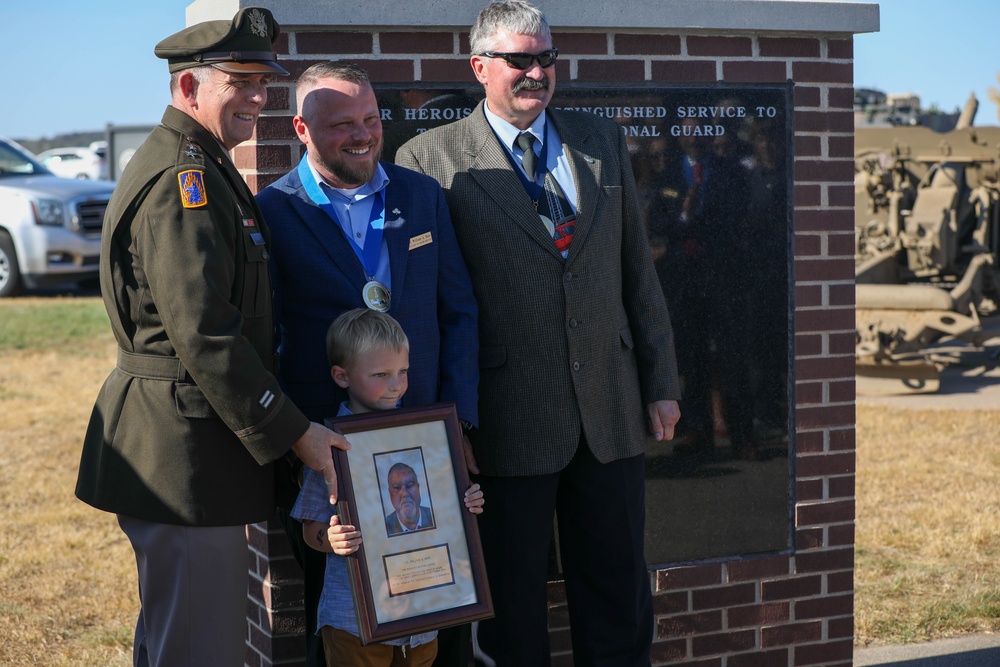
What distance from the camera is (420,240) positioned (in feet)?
9.32

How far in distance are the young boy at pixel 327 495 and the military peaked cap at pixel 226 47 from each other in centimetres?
62

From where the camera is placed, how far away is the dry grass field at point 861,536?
4.51m

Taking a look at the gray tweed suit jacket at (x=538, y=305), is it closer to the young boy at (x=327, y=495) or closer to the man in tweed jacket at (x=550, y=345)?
the man in tweed jacket at (x=550, y=345)

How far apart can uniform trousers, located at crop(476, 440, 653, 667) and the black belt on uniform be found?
98 cm

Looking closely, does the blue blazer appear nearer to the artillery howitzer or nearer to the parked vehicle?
the artillery howitzer

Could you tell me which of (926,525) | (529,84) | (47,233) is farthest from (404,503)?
(47,233)

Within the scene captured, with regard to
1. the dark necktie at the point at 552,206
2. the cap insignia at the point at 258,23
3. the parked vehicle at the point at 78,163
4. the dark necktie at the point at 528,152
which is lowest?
the dark necktie at the point at 552,206

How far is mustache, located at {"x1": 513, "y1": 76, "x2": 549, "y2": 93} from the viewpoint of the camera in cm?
293

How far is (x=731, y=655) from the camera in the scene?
3.83 m

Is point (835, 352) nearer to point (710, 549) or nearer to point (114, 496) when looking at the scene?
point (710, 549)

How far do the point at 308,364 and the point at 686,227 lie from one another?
1474mm

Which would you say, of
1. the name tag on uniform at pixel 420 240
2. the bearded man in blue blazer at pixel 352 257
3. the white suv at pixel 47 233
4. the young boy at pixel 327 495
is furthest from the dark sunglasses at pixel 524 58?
the white suv at pixel 47 233

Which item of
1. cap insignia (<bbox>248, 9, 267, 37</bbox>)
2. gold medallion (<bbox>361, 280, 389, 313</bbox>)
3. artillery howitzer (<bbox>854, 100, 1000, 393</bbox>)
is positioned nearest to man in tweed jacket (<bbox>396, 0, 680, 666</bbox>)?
gold medallion (<bbox>361, 280, 389, 313</bbox>)

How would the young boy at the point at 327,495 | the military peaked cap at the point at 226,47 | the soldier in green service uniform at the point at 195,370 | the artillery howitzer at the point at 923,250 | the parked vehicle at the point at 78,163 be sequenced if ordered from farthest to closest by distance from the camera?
the parked vehicle at the point at 78,163 < the artillery howitzer at the point at 923,250 < the young boy at the point at 327,495 < the military peaked cap at the point at 226,47 < the soldier in green service uniform at the point at 195,370
